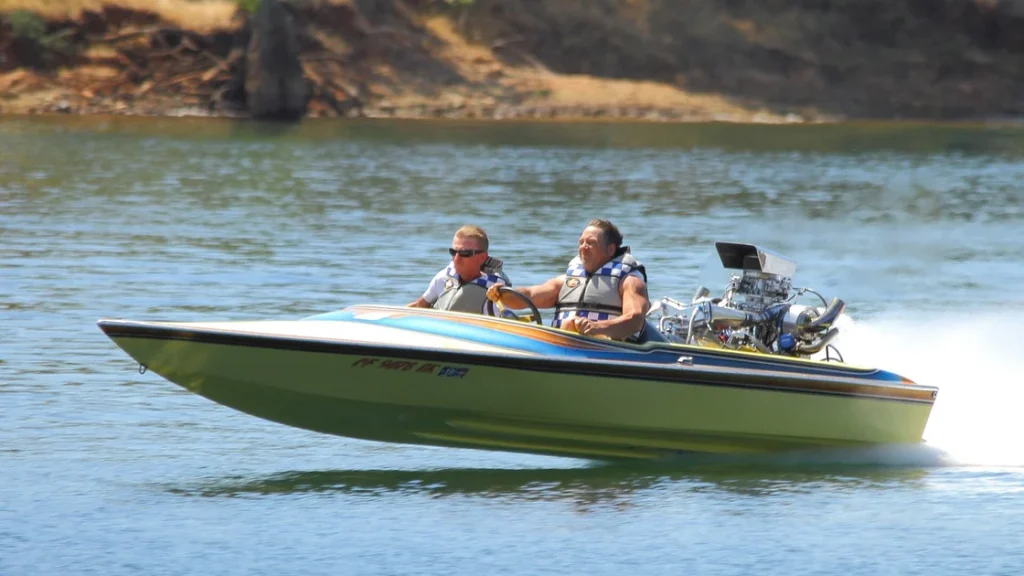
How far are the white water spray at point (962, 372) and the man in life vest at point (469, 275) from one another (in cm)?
239

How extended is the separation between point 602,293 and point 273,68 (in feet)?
159

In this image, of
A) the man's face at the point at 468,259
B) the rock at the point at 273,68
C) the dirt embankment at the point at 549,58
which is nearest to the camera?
the man's face at the point at 468,259

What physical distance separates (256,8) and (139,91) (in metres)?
4.54

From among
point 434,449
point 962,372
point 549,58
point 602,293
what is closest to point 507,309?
point 602,293

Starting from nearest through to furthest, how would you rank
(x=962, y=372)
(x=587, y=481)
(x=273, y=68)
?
1. (x=587, y=481)
2. (x=962, y=372)
3. (x=273, y=68)

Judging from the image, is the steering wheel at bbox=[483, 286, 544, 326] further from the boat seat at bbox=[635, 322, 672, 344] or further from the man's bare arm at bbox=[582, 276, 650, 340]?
the boat seat at bbox=[635, 322, 672, 344]

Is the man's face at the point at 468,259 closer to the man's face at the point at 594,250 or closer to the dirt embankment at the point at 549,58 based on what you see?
the man's face at the point at 594,250

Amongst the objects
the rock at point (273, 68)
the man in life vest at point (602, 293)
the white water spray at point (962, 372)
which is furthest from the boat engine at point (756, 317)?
the rock at point (273, 68)

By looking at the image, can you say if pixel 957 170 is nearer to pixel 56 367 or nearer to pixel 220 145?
pixel 220 145

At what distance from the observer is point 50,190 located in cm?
3178

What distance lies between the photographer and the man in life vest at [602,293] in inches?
414

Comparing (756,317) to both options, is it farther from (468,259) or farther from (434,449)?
(434,449)

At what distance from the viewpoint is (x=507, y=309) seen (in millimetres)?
10961

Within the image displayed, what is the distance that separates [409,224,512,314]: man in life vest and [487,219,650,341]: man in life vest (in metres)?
0.28
